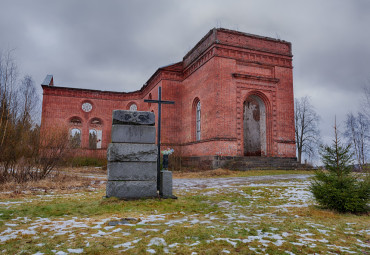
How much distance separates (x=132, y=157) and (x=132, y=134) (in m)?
0.60

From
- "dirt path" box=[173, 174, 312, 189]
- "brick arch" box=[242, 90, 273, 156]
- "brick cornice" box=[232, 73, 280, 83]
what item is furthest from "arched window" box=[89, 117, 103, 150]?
"dirt path" box=[173, 174, 312, 189]

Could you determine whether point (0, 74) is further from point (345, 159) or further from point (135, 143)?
point (345, 159)

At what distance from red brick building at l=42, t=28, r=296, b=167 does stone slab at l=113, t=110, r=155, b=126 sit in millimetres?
9348

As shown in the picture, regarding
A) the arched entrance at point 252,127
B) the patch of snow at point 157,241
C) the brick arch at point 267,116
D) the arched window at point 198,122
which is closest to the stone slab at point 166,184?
the patch of snow at point 157,241

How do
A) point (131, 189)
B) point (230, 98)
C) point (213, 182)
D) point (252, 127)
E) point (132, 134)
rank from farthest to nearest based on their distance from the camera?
point (252, 127)
point (230, 98)
point (213, 182)
point (132, 134)
point (131, 189)

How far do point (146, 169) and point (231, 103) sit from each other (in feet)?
39.6

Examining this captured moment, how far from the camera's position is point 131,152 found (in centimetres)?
686

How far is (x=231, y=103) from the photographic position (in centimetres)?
1798

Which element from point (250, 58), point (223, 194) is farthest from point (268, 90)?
point (223, 194)

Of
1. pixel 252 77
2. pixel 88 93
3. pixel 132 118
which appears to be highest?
pixel 88 93

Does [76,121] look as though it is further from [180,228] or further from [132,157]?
[180,228]

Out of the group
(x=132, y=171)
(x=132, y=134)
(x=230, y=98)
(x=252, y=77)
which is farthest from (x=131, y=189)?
(x=252, y=77)

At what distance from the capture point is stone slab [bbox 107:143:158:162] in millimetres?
6742

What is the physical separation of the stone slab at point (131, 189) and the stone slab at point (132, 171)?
0.33 ft
